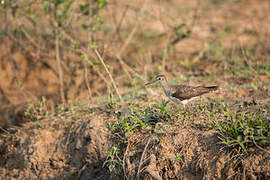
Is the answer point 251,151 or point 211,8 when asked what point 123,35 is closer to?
point 211,8

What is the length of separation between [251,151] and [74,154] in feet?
9.78

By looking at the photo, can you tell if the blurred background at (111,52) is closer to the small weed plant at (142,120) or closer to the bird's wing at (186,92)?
the bird's wing at (186,92)

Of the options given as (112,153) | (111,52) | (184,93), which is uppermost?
(111,52)

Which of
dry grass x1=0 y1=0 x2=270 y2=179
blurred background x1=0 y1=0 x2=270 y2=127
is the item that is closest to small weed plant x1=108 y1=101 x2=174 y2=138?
dry grass x1=0 y1=0 x2=270 y2=179

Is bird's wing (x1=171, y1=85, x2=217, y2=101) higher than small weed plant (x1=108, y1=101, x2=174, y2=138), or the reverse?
bird's wing (x1=171, y1=85, x2=217, y2=101)

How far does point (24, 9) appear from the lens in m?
6.88

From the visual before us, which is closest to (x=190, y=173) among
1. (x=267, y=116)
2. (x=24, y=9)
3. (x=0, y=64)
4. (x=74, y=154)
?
(x=267, y=116)

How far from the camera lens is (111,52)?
23.1ft

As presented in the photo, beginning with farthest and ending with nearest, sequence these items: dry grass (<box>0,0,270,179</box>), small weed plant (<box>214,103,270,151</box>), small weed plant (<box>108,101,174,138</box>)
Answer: small weed plant (<box>108,101,174,138</box>)
dry grass (<box>0,0,270,179</box>)
small weed plant (<box>214,103,270,151</box>)

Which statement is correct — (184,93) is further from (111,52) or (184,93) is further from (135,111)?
(111,52)

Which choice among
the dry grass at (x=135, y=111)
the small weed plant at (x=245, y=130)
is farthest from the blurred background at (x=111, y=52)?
the small weed plant at (x=245, y=130)

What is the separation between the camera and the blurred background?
6.66 meters

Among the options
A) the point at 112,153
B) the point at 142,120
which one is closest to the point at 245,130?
the point at 142,120

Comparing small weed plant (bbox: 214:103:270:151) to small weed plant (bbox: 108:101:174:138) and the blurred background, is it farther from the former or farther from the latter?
the blurred background
